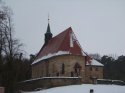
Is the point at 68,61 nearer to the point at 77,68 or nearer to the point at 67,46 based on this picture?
the point at 77,68

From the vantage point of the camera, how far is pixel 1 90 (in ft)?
94.9

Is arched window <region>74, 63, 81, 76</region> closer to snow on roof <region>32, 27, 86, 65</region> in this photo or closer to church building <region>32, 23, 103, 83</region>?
church building <region>32, 23, 103, 83</region>

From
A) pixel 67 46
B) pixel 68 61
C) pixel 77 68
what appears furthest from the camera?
pixel 67 46

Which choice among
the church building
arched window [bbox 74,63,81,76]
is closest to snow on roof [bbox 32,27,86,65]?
the church building

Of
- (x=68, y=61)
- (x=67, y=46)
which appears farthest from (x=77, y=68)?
(x=67, y=46)

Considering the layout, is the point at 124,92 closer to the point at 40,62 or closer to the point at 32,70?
the point at 40,62

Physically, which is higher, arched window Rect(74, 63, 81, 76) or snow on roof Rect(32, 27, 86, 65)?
snow on roof Rect(32, 27, 86, 65)

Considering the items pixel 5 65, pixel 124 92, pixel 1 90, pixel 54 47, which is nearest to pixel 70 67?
pixel 54 47

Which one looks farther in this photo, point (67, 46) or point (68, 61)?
point (67, 46)

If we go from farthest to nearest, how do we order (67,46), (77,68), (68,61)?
1. (67,46)
2. (77,68)
3. (68,61)

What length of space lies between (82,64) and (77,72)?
4.98ft

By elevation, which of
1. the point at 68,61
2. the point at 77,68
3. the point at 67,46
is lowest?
the point at 77,68

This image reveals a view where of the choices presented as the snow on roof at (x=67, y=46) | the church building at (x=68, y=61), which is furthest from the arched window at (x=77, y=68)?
the snow on roof at (x=67, y=46)

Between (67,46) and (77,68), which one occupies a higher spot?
(67,46)
